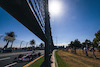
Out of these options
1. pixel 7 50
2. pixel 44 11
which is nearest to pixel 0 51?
pixel 7 50

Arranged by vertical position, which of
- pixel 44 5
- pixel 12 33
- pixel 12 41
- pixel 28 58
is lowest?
pixel 28 58

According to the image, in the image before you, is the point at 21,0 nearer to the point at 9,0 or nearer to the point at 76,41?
the point at 9,0

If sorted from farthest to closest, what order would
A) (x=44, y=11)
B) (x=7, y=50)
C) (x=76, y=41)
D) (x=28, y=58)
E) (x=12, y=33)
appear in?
1. (x=76, y=41)
2. (x=12, y=33)
3. (x=7, y=50)
4. (x=28, y=58)
5. (x=44, y=11)

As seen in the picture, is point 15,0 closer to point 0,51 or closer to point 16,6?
point 16,6

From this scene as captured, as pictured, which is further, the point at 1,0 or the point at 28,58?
the point at 28,58

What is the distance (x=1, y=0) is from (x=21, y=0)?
43 centimetres

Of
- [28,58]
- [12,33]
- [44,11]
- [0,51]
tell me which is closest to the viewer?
[44,11]

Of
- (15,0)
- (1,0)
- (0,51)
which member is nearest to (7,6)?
(1,0)

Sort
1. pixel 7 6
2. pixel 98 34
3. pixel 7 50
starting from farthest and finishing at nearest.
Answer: pixel 98 34 → pixel 7 50 → pixel 7 6

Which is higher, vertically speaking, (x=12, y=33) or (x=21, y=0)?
(x=12, y=33)

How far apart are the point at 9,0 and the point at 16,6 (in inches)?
8.5

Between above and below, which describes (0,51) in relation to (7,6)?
below

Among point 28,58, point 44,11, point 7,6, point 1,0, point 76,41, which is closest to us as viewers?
point 1,0

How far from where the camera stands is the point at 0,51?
14.8 meters
